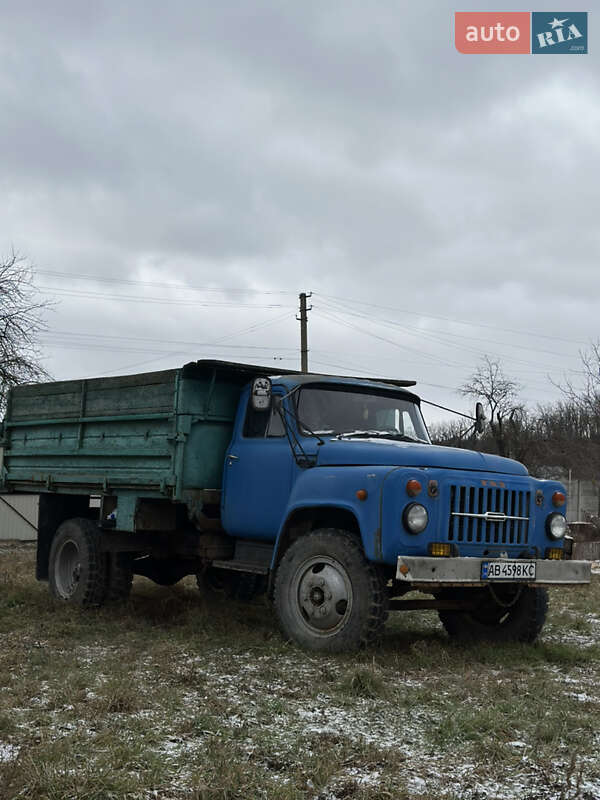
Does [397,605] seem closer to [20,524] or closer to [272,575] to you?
[272,575]

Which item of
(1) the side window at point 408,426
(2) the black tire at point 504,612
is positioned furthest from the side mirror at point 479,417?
(2) the black tire at point 504,612

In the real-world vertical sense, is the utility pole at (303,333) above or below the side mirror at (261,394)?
above

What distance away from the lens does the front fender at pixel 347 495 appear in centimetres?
659

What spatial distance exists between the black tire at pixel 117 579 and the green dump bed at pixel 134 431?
0.81m

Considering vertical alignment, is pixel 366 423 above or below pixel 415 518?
above

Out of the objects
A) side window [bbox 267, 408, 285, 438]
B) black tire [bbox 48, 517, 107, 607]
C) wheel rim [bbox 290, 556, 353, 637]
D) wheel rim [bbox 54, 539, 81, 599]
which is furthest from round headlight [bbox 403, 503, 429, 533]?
wheel rim [bbox 54, 539, 81, 599]

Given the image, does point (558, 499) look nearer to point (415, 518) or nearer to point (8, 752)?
point (415, 518)

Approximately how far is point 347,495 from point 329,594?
30.6 inches

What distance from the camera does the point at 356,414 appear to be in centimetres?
807

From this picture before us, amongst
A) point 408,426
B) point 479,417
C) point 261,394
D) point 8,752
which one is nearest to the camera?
point 8,752

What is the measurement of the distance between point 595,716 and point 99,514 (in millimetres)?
6263

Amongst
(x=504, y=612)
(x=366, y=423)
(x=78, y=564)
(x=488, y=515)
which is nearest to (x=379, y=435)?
(x=366, y=423)

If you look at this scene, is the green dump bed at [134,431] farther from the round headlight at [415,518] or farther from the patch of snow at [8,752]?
the patch of snow at [8,752]

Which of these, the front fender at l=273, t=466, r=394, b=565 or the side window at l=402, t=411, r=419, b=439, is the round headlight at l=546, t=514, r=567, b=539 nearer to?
the side window at l=402, t=411, r=419, b=439
